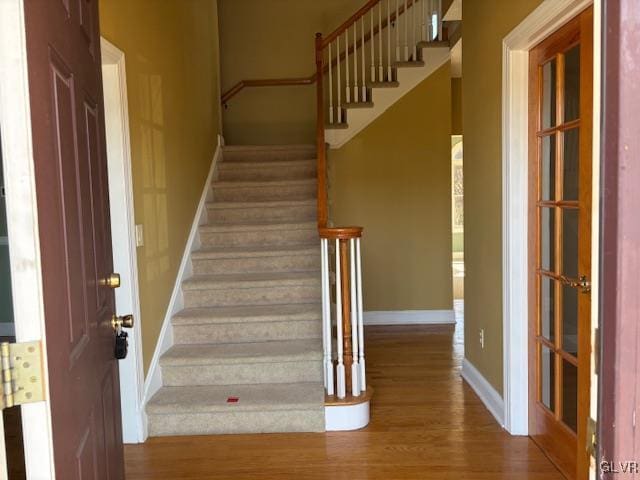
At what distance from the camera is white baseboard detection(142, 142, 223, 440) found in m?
2.89

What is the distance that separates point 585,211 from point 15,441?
3009 mm

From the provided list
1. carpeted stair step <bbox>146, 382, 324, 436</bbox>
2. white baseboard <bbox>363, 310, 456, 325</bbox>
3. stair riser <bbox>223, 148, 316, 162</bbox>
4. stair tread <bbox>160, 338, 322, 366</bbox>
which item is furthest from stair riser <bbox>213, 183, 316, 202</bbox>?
carpeted stair step <bbox>146, 382, 324, 436</bbox>

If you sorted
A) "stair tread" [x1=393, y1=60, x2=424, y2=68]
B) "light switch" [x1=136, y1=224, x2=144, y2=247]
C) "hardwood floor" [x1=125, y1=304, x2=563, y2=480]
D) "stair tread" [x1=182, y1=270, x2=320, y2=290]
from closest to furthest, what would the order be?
"hardwood floor" [x1=125, y1=304, x2=563, y2=480], "light switch" [x1=136, y1=224, x2=144, y2=247], "stair tread" [x1=182, y1=270, x2=320, y2=290], "stair tread" [x1=393, y1=60, x2=424, y2=68]

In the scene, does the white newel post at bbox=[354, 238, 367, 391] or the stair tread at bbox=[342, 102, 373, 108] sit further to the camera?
the stair tread at bbox=[342, 102, 373, 108]

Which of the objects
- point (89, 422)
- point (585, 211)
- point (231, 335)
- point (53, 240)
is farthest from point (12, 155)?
point (231, 335)

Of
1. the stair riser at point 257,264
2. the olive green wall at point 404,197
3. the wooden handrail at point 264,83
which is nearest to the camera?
the stair riser at point 257,264

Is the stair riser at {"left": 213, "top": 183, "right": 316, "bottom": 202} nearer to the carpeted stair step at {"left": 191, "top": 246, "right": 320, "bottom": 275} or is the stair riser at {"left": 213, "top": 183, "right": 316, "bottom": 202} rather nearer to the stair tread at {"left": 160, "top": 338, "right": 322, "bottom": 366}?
the carpeted stair step at {"left": 191, "top": 246, "right": 320, "bottom": 275}

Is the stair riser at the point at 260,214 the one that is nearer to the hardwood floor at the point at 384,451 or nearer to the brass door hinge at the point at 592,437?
the hardwood floor at the point at 384,451

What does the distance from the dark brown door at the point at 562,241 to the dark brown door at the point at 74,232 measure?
5.94 feet

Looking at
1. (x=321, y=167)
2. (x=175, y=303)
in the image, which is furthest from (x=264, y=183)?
(x=175, y=303)

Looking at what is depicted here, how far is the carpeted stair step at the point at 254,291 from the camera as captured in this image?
3605mm

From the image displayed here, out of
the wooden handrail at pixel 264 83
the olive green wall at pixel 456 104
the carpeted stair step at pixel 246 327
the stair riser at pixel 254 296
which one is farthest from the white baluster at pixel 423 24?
the carpeted stair step at pixel 246 327

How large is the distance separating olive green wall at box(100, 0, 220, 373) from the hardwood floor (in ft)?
2.01

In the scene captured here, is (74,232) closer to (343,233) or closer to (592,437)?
(592,437)
